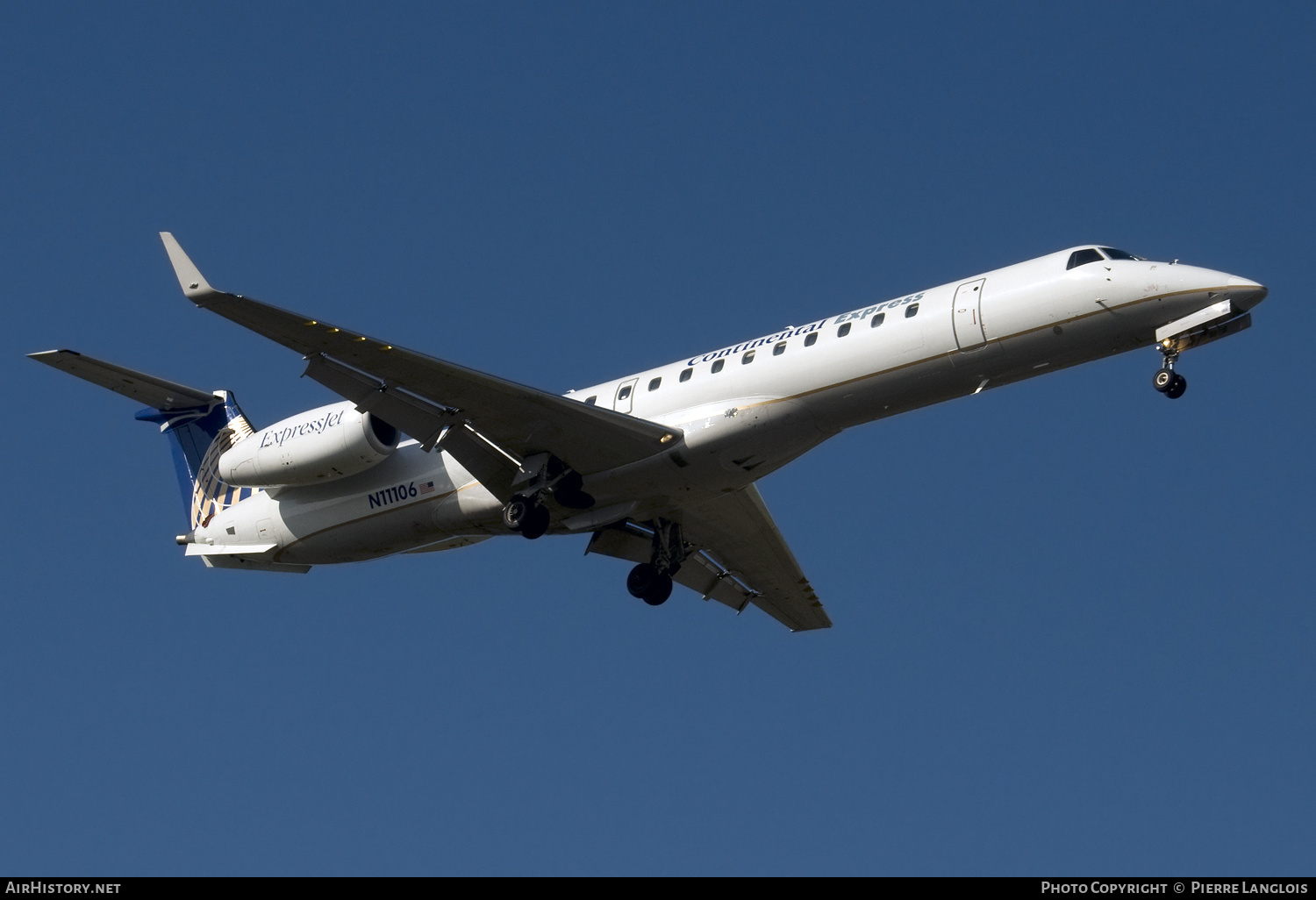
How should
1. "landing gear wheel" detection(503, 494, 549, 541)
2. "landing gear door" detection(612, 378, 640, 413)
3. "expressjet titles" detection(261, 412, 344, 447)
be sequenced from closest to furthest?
"landing gear wheel" detection(503, 494, 549, 541) → "landing gear door" detection(612, 378, 640, 413) → "expressjet titles" detection(261, 412, 344, 447)

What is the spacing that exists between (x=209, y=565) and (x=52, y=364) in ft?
15.3

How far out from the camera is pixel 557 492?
21828 mm

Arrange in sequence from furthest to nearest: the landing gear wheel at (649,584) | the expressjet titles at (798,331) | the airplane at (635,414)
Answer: the landing gear wheel at (649,584)
the expressjet titles at (798,331)
the airplane at (635,414)

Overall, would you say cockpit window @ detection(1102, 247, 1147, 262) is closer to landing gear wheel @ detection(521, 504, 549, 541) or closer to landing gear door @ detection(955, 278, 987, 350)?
landing gear door @ detection(955, 278, 987, 350)

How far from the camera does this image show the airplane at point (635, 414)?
19812 millimetres

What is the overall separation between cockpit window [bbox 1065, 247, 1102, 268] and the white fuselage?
9 centimetres

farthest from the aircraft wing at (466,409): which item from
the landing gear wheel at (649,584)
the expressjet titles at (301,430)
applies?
the landing gear wheel at (649,584)

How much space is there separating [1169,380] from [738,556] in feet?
27.4

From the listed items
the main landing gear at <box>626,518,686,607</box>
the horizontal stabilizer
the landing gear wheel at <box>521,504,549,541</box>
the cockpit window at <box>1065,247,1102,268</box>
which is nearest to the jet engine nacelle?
the horizontal stabilizer

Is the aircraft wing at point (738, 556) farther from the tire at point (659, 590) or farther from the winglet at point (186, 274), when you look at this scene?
the winglet at point (186, 274)

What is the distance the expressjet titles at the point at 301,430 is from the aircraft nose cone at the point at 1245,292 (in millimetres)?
11968

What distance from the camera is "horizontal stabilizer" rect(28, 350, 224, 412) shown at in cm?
2220

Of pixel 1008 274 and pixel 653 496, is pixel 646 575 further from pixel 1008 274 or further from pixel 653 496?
pixel 1008 274
